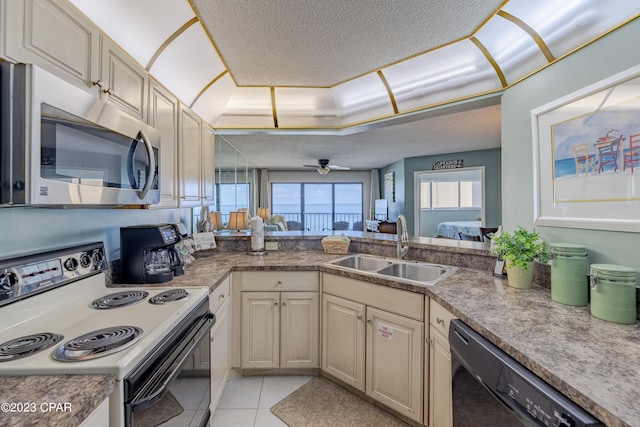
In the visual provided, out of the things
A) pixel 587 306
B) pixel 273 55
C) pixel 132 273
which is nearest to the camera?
pixel 587 306

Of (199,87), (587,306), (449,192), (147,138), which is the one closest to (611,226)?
(587,306)

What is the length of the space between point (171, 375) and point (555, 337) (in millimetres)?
1306

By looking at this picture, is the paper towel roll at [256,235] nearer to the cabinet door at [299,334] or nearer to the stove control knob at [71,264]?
the cabinet door at [299,334]

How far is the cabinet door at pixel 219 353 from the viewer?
5.48 feet

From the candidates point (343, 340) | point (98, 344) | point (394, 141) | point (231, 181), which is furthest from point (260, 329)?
point (231, 181)

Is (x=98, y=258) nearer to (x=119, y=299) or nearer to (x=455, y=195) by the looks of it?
(x=119, y=299)

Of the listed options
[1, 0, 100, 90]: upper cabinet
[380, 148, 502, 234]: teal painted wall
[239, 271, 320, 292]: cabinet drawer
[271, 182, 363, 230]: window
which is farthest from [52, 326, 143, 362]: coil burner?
[271, 182, 363, 230]: window

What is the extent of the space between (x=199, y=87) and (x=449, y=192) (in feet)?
22.9

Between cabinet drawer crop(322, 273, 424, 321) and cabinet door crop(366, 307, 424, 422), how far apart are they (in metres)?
0.04

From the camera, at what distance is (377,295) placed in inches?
70.0

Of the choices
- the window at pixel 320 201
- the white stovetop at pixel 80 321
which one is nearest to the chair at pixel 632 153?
the white stovetop at pixel 80 321

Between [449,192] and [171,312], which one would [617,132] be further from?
[449,192]

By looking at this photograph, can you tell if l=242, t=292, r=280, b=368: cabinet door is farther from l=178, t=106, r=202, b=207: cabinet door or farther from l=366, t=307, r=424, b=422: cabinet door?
l=178, t=106, r=202, b=207: cabinet door

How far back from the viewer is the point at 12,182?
2.64 feet
